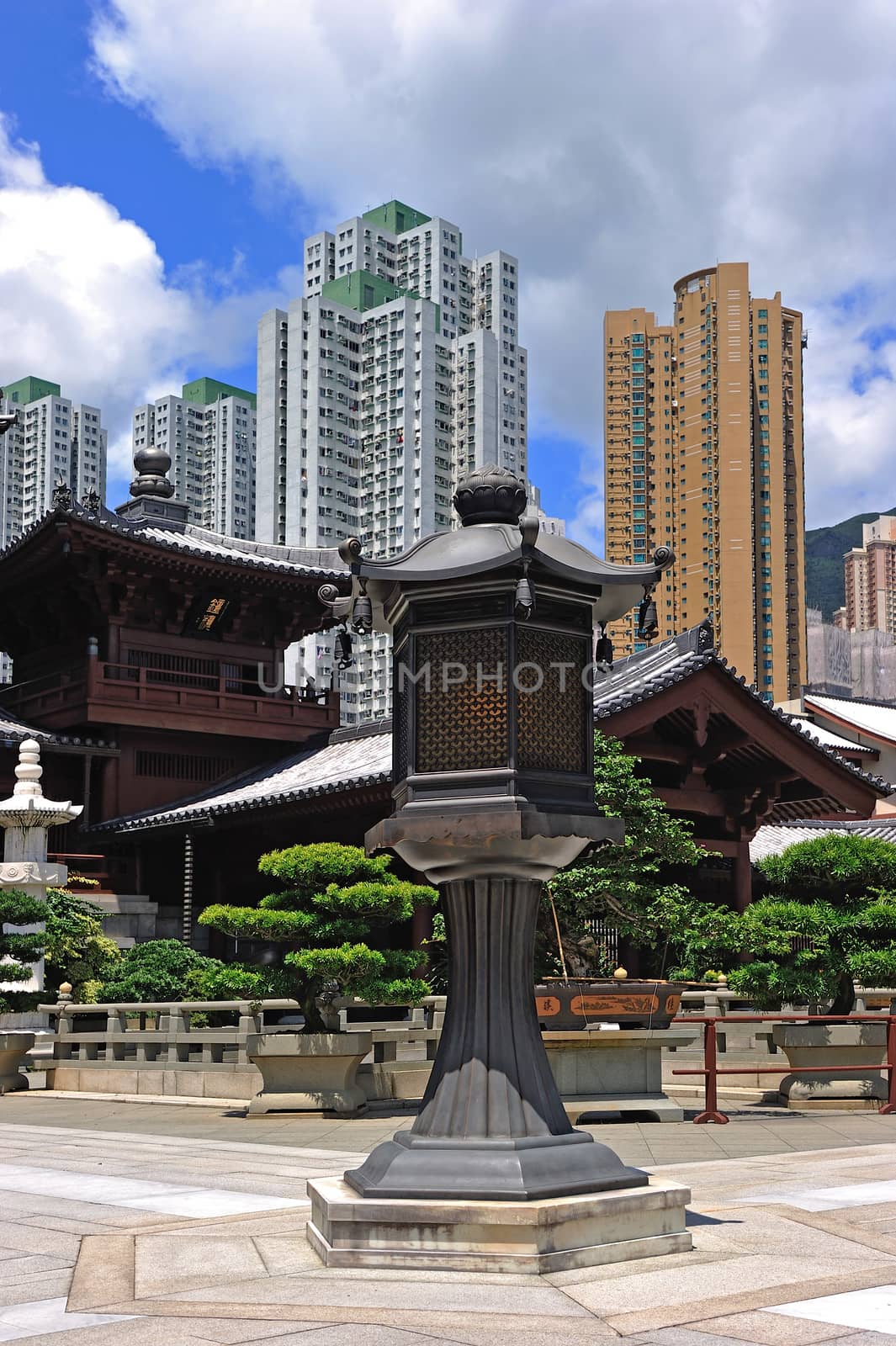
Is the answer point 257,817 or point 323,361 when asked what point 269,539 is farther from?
point 257,817

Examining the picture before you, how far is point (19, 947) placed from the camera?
20.2 meters

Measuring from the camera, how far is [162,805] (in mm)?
31531

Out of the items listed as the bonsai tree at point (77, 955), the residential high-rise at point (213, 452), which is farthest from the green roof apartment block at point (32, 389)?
the bonsai tree at point (77, 955)

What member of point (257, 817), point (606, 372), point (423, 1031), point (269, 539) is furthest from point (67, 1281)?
point (606, 372)

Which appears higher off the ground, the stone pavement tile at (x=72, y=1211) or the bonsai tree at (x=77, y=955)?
the bonsai tree at (x=77, y=955)

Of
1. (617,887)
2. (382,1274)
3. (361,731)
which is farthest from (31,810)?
(382,1274)

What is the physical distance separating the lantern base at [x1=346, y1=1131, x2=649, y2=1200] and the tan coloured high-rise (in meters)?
92.0

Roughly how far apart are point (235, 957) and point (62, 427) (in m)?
89.1

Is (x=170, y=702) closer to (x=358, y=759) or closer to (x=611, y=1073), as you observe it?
(x=358, y=759)

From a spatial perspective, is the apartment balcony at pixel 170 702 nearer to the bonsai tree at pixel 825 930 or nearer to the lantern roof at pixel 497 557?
the bonsai tree at pixel 825 930

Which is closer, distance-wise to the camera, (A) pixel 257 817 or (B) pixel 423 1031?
(B) pixel 423 1031

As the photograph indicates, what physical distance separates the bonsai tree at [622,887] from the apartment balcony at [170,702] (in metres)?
10.9

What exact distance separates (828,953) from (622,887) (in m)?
5.18

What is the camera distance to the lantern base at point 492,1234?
651 centimetres
